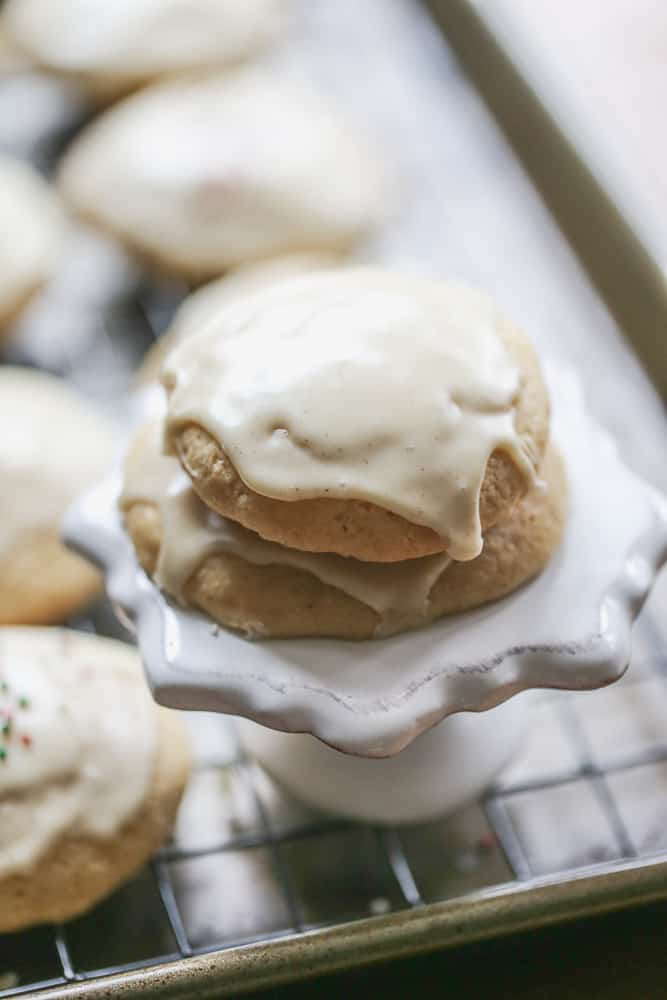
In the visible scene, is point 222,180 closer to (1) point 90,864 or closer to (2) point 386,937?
(1) point 90,864

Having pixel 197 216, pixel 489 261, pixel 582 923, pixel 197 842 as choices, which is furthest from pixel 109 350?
pixel 582 923

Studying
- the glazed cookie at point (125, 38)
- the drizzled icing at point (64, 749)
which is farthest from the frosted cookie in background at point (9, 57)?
the drizzled icing at point (64, 749)

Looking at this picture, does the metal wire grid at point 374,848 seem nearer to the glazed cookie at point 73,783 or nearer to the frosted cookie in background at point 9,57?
the glazed cookie at point 73,783

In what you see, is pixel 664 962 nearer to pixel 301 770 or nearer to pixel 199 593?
pixel 301 770

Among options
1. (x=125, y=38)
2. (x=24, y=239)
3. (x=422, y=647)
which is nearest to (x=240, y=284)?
(x=24, y=239)

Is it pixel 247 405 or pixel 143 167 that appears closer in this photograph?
pixel 247 405

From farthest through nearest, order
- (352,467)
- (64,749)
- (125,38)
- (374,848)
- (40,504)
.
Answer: (125,38) → (40,504) → (374,848) → (64,749) → (352,467)
